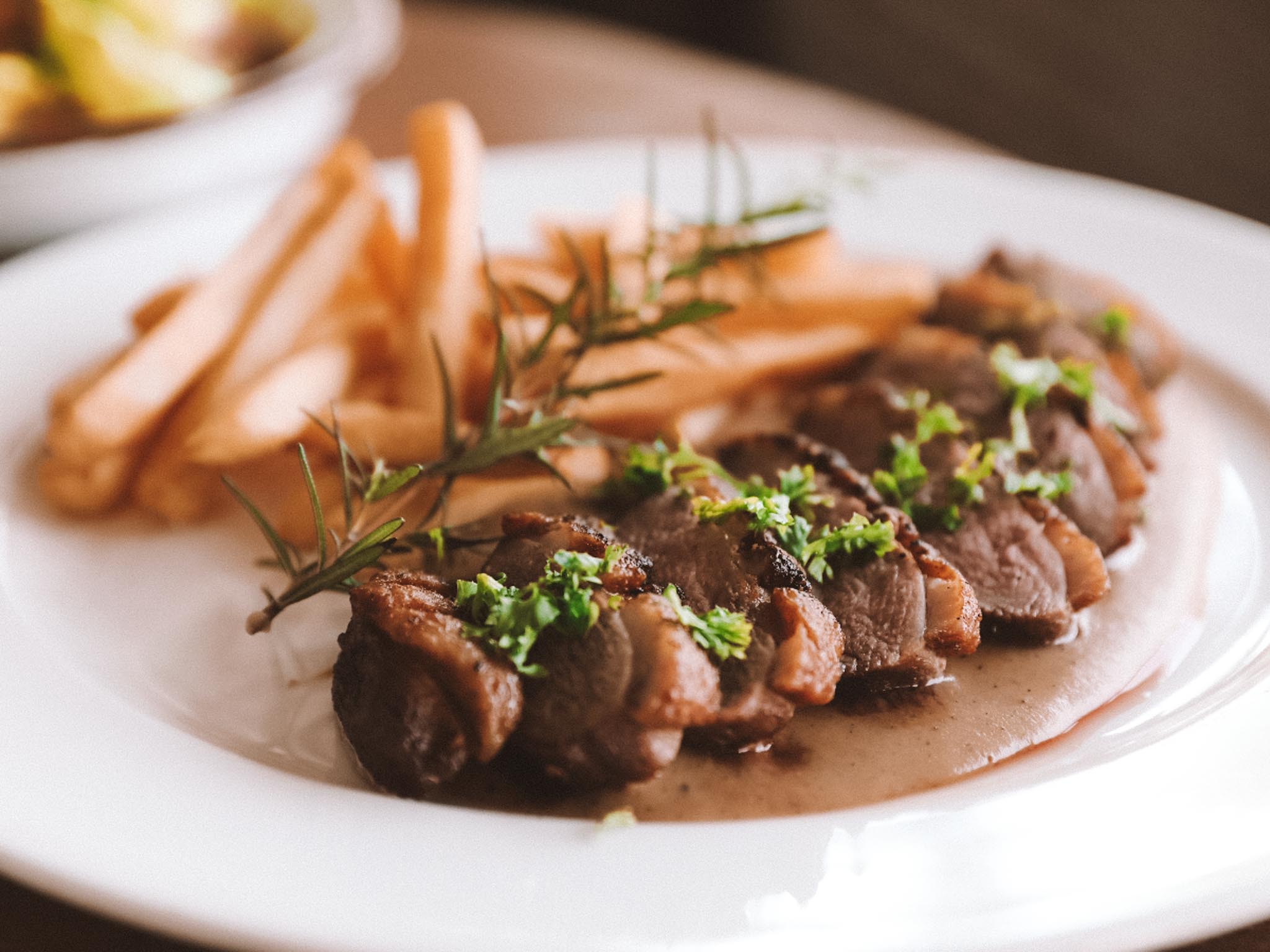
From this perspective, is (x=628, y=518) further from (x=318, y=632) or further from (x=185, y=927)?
(x=185, y=927)

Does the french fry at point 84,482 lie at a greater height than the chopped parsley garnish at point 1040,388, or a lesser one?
lesser

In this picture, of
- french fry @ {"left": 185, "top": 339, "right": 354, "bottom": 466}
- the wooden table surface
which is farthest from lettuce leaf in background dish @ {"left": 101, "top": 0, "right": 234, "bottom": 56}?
french fry @ {"left": 185, "top": 339, "right": 354, "bottom": 466}

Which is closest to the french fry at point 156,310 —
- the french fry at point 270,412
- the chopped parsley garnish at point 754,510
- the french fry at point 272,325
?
the french fry at point 272,325

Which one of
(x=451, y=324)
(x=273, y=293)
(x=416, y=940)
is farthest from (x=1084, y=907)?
(x=273, y=293)

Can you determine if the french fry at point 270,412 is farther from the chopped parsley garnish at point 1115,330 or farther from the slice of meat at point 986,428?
the chopped parsley garnish at point 1115,330

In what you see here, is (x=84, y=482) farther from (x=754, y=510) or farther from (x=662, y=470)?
(x=754, y=510)
